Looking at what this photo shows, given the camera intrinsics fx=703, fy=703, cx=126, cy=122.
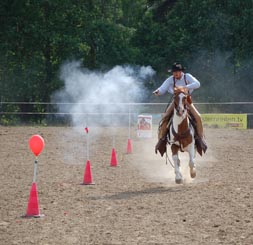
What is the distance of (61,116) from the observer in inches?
1597

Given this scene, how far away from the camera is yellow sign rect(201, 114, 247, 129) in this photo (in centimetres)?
3641

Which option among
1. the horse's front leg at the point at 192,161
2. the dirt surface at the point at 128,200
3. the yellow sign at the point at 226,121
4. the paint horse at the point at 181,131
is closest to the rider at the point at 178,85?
the paint horse at the point at 181,131

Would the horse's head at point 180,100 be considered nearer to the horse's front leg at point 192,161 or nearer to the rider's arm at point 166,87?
the rider's arm at point 166,87

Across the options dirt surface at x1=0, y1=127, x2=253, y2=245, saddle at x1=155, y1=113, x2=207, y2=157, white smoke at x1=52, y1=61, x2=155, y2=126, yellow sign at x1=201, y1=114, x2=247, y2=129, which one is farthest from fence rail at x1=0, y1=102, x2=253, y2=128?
saddle at x1=155, y1=113, x2=207, y2=157

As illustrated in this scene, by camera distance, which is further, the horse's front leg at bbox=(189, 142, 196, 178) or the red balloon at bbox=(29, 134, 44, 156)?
the horse's front leg at bbox=(189, 142, 196, 178)

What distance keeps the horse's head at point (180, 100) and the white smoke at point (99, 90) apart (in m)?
20.8

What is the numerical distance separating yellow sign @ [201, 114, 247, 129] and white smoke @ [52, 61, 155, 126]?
185 inches

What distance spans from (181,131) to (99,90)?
2698cm

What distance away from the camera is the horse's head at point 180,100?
44.3ft

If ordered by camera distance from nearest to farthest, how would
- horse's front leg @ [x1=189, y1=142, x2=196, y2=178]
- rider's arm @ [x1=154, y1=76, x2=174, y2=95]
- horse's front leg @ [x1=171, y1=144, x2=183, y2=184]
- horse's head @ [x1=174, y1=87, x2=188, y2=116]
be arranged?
horse's head @ [x1=174, y1=87, x2=188, y2=116] < horse's front leg @ [x1=171, y1=144, x2=183, y2=184] < horse's front leg @ [x1=189, y1=142, x2=196, y2=178] < rider's arm @ [x1=154, y1=76, x2=174, y2=95]

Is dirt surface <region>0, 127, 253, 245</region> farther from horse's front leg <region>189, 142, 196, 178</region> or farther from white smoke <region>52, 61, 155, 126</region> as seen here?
white smoke <region>52, 61, 155, 126</region>

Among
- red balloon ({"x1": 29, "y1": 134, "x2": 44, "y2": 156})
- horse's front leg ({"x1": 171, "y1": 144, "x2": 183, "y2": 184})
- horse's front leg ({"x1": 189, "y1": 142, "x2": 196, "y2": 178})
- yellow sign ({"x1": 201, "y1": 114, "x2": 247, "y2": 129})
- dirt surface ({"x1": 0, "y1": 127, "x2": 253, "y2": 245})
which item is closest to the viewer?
dirt surface ({"x1": 0, "y1": 127, "x2": 253, "y2": 245})

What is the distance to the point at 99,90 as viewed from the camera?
1607 inches

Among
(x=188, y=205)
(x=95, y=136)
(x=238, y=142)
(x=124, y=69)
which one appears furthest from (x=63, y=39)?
(x=188, y=205)
